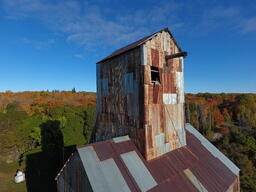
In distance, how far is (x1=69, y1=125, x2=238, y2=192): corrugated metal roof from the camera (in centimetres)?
547

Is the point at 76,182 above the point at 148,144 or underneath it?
underneath

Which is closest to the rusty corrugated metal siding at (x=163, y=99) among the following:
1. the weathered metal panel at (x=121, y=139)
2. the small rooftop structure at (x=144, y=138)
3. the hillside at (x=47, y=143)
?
the small rooftop structure at (x=144, y=138)

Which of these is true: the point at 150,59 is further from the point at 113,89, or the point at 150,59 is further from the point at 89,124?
the point at 89,124

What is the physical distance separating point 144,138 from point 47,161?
18358mm

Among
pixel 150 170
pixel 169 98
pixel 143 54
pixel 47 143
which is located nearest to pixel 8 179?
pixel 47 143

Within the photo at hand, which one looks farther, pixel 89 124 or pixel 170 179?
pixel 89 124

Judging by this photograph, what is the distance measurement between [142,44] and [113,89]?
2.79 meters

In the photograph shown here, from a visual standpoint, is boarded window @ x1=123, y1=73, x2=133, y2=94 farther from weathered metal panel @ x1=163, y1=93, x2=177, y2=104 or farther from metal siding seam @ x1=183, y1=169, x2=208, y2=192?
metal siding seam @ x1=183, y1=169, x2=208, y2=192

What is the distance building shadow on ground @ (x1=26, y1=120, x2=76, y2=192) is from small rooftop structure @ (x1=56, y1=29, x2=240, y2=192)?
33.9ft

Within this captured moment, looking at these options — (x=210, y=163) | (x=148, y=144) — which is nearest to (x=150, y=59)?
(x=148, y=144)

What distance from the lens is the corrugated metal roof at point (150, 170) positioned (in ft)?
17.9

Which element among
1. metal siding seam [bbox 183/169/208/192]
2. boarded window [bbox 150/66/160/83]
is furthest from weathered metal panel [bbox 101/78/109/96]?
metal siding seam [bbox 183/169/208/192]

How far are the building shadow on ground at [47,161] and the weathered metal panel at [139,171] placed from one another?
11.2 meters

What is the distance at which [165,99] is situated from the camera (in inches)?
309
